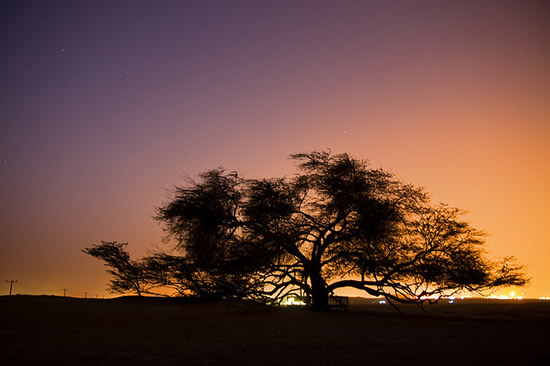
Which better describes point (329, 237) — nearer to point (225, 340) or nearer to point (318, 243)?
point (318, 243)

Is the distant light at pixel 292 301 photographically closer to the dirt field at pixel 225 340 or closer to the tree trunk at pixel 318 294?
the tree trunk at pixel 318 294

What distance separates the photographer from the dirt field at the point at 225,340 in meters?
8.98

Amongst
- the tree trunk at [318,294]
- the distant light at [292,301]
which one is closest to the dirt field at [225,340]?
the tree trunk at [318,294]

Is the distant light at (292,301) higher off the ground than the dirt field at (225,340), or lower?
higher

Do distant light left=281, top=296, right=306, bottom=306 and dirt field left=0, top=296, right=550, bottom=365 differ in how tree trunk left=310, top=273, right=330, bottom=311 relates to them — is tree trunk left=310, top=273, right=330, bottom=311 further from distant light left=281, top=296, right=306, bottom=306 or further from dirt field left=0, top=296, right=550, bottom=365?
dirt field left=0, top=296, right=550, bottom=365

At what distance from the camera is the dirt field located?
8.98 meters

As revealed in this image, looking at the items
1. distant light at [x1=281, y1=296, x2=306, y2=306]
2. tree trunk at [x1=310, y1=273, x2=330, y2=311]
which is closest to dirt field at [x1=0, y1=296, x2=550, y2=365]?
tree trunk at [x1=310, y1=273, x2=330, y2=311]

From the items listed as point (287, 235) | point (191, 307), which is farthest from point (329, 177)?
point (191, 307)

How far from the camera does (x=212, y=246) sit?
23.9 m

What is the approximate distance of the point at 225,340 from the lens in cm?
1159

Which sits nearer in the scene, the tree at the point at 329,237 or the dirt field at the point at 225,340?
the dirt field at the point at 225,340

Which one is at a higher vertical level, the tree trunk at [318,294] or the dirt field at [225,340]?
the tree trunk at [318,294]

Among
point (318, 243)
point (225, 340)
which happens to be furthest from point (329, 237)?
point (225, 340)

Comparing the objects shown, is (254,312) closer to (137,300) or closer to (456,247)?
(137,300)
